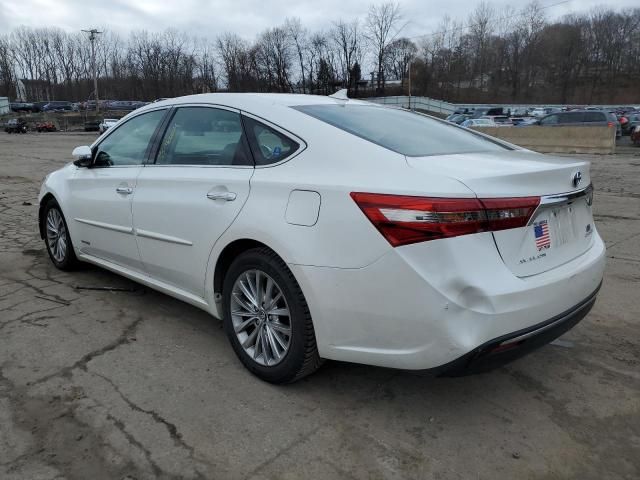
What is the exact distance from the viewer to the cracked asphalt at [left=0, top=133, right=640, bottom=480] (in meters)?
2.34

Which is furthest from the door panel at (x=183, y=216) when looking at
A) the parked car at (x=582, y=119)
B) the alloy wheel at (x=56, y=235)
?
the parked car at (x=582, y=119)

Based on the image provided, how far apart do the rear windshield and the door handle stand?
2.13ft

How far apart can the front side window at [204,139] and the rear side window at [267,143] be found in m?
0.06

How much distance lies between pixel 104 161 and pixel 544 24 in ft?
318

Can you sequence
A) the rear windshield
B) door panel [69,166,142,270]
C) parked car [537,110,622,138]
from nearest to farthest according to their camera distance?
1. the rear windshield
2. door panel [69,166,142,270]
3. parked car [537,110,622,138]

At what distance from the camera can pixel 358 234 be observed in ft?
7.81

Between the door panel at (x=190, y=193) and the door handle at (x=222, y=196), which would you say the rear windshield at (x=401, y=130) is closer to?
the door panel at (x=190, y=193)

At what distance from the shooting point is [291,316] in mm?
2732

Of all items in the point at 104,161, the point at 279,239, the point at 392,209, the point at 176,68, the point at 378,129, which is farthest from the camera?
the point at 176,68

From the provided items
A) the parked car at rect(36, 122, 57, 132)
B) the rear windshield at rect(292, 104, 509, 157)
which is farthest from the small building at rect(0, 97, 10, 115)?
the rear windshield at rect(292, 104, 509, 157)

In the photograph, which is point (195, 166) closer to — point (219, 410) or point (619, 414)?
point (219, 410)

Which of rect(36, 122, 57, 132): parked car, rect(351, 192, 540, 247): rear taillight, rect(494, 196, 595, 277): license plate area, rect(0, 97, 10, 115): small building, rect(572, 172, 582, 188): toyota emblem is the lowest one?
rect(494, 196, 595, 277): license plate area

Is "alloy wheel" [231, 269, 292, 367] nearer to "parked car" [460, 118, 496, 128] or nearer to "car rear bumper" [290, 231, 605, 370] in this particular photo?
"car rear bumper" [290, 231, 605, 370]

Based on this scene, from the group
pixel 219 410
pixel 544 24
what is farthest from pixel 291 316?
pixel 544 24
